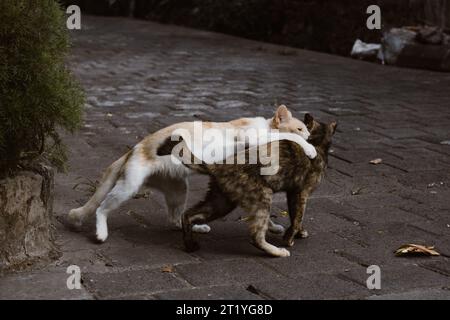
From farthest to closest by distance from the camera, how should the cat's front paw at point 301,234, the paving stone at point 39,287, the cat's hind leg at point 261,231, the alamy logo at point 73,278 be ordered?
the cat's front paw at point 301,234 → the cat's hind leg at point 261,231 → the alamy logo at point 73,278 → the paving stone at point 39,287

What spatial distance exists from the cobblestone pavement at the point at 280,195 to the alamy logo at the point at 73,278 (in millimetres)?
32

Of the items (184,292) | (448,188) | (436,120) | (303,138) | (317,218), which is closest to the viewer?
(184,292)

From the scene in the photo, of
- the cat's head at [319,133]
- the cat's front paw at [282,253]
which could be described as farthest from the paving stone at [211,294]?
the cat's head at [319,133]

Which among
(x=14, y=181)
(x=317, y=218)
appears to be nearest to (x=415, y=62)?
(x=317, y=218)

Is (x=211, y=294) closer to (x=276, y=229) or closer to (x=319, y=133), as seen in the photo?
(x=276, y=229)

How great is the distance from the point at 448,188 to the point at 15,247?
2.91 metres

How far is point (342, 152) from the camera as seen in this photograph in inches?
237

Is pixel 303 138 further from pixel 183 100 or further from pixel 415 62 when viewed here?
pixel 415 62

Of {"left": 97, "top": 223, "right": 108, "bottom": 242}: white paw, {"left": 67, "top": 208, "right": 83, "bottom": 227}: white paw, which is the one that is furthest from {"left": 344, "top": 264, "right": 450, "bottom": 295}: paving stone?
{"left": 67, "top": 208, "right": 83, "bottom": 227}: white paw

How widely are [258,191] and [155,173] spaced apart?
1.89 feet

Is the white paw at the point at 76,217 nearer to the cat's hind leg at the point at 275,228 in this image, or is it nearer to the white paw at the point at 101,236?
the white paw at the point at 101,236

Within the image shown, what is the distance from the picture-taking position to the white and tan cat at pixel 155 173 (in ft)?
12.8

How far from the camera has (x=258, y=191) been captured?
376 cm

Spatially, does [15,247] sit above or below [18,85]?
below
